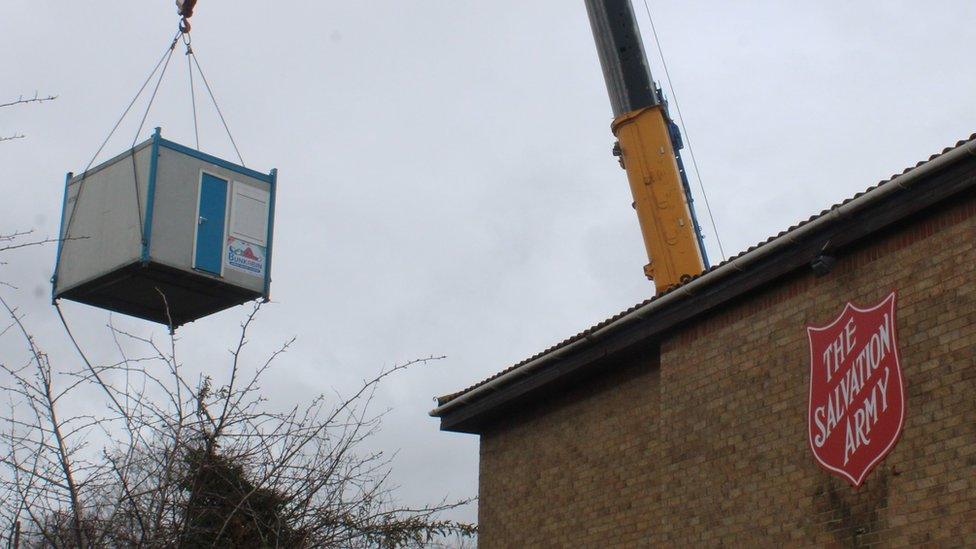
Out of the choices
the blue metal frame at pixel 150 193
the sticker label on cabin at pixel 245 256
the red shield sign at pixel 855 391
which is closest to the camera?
the blue metal frame at pixel 150 193

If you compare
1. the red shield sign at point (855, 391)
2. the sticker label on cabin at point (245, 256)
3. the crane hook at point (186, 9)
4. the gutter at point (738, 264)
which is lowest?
the red shield sign at point (855, 391)

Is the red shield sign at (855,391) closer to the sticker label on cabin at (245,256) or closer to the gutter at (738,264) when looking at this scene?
the gutter at (738,264)

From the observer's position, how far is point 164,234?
8.88 metres

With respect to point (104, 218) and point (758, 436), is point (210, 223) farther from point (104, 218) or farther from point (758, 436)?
point (758, 436)

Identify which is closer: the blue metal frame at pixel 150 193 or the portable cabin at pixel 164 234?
the blue metal frame at pixel 150 193

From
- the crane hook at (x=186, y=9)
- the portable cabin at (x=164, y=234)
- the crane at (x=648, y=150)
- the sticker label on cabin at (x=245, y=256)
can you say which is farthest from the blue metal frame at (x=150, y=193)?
the crane at (x=648, y=150)

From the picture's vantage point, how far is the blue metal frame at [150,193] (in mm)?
8617

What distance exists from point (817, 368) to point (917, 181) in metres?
1.82

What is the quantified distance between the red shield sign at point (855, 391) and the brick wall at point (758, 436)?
0.10 m

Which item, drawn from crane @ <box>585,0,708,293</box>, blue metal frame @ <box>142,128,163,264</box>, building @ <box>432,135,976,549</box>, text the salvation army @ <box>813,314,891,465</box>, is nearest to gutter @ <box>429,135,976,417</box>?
building @ <box>432,135,976,549</box>

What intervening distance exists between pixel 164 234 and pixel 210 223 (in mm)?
355

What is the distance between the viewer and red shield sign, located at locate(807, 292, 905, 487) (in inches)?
397

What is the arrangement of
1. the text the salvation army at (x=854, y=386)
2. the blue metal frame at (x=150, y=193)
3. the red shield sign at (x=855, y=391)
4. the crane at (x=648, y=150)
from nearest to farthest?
the blue metal frame at (x=150, y=193) → the red shield sign at (x=855, y=391) → the text the salvation army at (x=854, y=386) → the crane at (x=648, y=150)

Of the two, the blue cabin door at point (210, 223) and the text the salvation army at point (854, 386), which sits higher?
the blue cabin door at point (210, 223)
